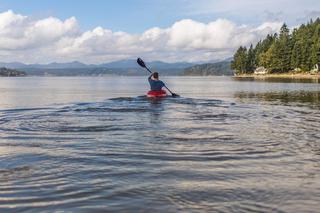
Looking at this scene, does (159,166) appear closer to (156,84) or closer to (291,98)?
(156,84)

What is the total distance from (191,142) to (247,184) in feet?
19.9

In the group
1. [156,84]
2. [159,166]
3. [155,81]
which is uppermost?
[155,81]

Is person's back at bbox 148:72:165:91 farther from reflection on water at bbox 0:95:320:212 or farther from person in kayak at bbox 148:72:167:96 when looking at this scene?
reflection on water at bbox 0:95:320:212

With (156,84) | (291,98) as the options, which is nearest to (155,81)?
(156,84)

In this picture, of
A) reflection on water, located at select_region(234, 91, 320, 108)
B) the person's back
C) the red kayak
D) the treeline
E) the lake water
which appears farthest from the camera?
the treeline

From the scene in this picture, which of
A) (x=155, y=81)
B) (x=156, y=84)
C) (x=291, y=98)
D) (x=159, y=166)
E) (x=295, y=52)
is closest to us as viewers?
(x=159, y=166)

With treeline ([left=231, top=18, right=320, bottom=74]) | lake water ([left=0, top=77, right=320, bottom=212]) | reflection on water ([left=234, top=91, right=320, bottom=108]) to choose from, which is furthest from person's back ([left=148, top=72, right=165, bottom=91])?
treeline ([left=231, top=18, right=320, bottom=74])

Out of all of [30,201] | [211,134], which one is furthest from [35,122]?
[30,201]

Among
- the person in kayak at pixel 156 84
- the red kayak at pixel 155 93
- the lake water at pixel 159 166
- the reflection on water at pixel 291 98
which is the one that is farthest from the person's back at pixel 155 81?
the lake water at pixel 159 166

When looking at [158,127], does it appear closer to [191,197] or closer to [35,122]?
[35,122]

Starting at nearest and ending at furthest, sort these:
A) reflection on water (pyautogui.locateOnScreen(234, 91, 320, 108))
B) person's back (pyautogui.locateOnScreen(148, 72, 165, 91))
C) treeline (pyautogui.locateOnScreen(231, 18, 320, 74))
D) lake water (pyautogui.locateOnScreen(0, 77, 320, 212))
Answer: lake water (pyautogui.locateOnScreen(0, 77, 320, 212))
person's back (pyautogui.locateOnScreen(148, 72, 165, 91))
reflection on water (pyautogui.locateOnScreen(234, 91, 320, 108))
treeline (pyautogui.locateOnScreen(231, 18, 320, 74))

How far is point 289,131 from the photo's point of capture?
19.8m

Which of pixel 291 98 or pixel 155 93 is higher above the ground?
pixel 155 93

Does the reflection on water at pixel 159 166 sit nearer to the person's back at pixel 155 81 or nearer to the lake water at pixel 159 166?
the lake water at pixel 159 166
